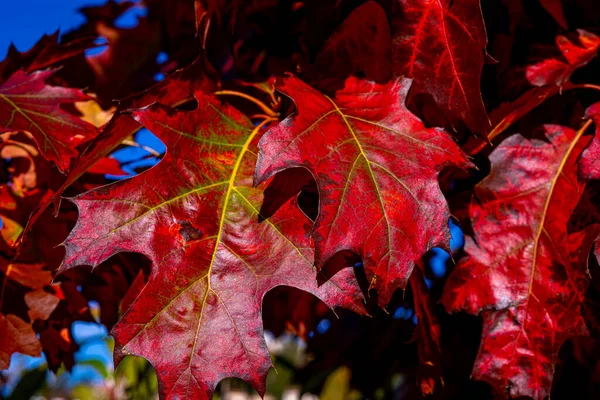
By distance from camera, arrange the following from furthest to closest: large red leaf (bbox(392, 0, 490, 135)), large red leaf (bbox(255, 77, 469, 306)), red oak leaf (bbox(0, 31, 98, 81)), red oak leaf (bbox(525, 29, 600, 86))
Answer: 1. red oak leaf (bbox(0, 31, 98, 81))
2. red oak leaf (bbox(525, 29, 600, 86))
3. large red leaf (bbox(392, 0, 490, 135))
4. large red leaf (bbox(255, 77, 469, 306))

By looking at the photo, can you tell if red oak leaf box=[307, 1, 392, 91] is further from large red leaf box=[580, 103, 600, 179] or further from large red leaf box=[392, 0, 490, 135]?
large red leaf box=[580, 103, 600, 179]

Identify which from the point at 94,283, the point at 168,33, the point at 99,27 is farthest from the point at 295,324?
the point at 99,27

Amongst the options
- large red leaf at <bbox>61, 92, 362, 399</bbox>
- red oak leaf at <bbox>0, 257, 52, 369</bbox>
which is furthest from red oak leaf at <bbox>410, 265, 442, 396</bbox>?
red oak leaf at <bbox>0, 257, 52, 369</bbox>

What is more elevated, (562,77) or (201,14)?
(201,14)

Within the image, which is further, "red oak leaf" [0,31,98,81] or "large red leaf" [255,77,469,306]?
"red oak leaf" [0,31,98,81]

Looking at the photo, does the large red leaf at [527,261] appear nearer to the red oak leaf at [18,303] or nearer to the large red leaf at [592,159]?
the large red leaf at [592,159]

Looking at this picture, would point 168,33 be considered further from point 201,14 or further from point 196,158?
point 196,158

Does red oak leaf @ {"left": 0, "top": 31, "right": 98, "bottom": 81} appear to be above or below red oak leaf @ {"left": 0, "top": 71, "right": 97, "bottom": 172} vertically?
above
